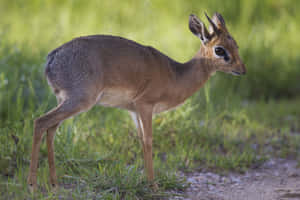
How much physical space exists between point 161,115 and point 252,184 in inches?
55.2

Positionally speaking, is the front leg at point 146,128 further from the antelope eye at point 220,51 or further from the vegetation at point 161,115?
the antelope eye at point 220,51

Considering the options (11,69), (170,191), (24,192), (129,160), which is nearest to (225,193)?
(170,191)

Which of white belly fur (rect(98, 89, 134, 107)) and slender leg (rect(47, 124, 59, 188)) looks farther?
white belly fur (rect(98, 89, 134, 107))

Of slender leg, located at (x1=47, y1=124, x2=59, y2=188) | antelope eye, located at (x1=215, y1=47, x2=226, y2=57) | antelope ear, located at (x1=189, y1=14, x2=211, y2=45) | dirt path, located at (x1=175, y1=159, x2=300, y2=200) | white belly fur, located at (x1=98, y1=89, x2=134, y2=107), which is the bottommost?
dirt path, located at (x1=175, y1=159, x2=300, y2=200)

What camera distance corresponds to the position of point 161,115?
5.07 m

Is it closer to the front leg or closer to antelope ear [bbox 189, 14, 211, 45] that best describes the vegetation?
the front leg

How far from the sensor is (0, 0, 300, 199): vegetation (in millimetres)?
3846

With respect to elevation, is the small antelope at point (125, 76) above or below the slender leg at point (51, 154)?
above

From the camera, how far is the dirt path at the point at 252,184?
3.82 m

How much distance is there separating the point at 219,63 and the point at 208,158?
108 centimetres

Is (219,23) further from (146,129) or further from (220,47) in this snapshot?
(146,129)

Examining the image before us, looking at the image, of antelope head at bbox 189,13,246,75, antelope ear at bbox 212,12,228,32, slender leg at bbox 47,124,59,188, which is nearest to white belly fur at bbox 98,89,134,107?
slender leg at bbox 47,124,59,188

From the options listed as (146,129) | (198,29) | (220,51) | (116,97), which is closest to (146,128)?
(146,129)

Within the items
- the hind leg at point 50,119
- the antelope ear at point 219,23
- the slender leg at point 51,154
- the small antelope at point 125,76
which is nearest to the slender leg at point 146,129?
the small antelope at point 125,76
